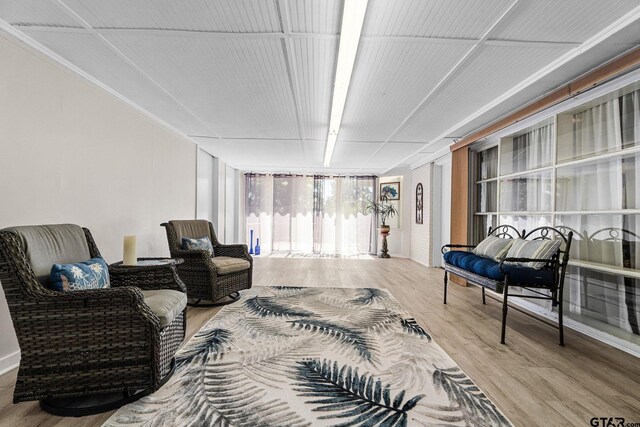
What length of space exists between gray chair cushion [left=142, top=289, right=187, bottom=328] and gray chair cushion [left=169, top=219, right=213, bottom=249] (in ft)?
5.60

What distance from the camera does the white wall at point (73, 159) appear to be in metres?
2.20

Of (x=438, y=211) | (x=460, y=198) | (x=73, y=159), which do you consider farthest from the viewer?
(x=438, y=211)

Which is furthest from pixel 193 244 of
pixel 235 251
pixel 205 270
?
pixel 235 251

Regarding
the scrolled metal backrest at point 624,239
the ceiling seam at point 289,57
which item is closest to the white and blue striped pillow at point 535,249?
the scrolled metal backrest at point 624,239

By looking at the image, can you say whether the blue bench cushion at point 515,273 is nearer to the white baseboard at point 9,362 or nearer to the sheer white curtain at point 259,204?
the white baseboard at point 9,362

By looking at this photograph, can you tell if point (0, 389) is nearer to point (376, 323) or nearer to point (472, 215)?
point (376, 323)

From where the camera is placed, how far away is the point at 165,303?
2018mm

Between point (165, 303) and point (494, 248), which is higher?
point (494, 248)

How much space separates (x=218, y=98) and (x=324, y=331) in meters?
2.70

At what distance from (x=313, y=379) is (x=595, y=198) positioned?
295cm

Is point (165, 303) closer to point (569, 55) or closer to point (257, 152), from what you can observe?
point (569, 55)

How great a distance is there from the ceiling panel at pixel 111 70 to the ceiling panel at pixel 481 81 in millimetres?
2943

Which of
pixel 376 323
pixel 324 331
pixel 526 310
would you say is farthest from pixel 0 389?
pixel 526 310

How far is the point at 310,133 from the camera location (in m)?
4.89
